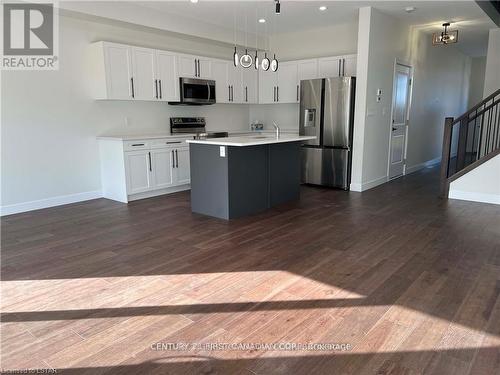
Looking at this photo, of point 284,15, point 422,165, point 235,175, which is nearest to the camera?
point 235,175

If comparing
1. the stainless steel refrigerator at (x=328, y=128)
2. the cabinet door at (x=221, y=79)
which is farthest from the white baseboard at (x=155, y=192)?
the stainless steel refrigerator at (x=328, y=128)

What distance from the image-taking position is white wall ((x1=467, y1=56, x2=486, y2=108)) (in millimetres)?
10562

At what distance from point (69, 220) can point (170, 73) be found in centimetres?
284

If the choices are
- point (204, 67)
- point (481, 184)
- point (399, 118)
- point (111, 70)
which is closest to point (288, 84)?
point (204, 67)

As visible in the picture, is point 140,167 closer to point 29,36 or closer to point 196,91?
point 196,91

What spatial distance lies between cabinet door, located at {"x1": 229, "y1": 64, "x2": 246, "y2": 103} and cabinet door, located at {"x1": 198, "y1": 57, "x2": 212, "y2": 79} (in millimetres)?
561

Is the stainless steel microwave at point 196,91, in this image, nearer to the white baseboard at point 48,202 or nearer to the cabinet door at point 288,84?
the cabinet door at point 288,84

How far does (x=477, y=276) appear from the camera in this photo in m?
2.87

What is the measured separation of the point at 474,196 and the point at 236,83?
4565 mm

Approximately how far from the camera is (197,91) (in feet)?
20.7

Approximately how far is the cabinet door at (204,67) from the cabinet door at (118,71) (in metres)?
1.36

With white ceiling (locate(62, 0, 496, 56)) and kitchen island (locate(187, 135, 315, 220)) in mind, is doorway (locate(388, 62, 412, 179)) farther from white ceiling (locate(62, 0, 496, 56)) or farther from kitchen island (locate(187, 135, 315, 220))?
kitchen island (locate(187, 135, 315, 220))

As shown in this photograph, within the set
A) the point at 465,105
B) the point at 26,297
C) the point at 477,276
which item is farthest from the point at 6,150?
the point at 465,105

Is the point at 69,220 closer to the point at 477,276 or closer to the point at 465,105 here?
the point at 477,276
